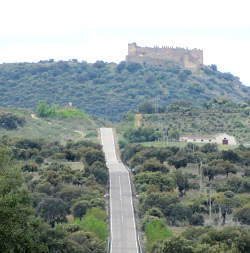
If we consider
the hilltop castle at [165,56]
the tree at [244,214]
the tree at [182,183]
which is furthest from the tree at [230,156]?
the hilltop castle at [165,56]

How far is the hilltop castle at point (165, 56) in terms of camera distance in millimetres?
152250

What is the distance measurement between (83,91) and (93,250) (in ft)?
314

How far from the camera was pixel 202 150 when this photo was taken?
7862 centimetres

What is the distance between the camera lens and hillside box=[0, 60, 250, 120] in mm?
135125

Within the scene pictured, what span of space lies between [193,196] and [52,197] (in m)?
9.82

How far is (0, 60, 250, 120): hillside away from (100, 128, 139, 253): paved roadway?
179 ft

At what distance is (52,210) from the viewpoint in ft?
168

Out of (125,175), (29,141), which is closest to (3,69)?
(29,141)

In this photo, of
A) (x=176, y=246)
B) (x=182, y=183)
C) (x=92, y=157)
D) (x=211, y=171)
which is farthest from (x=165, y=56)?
Result: (x=176, y=246)

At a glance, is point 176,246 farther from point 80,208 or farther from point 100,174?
point 100,174

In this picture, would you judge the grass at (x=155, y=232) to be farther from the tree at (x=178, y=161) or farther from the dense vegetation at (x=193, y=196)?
the tree at (x=178, y=161)

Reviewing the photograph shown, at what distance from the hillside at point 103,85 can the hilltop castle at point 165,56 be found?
6.86 feet

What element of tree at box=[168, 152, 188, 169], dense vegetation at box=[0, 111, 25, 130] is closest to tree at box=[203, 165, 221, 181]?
tree at box=[168, 152, 188, 169]

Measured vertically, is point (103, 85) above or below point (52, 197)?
below
